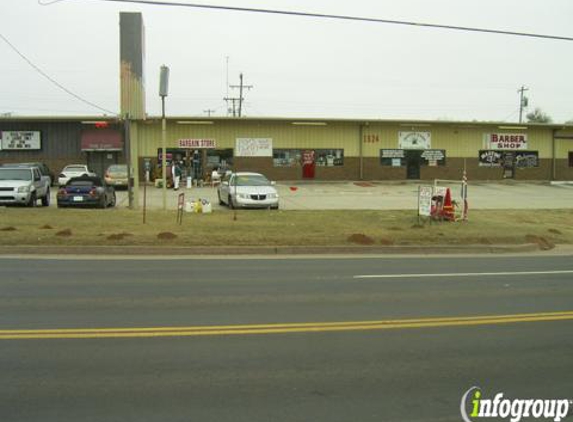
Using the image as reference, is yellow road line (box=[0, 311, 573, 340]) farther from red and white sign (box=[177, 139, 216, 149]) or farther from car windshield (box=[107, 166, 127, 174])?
red and white sign (box=[177, 139, 216, 149])

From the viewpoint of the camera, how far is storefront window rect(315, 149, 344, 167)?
4556 cm

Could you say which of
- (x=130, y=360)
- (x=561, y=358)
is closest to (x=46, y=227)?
(x=130, y=360)

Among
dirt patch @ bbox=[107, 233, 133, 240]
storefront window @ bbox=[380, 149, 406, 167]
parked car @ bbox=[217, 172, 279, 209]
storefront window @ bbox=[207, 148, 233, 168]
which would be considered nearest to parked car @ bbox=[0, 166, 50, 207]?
parked car @ bbox=[217, 172, 279, 209]

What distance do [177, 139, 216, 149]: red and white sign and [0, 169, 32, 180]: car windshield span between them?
19.9 meters

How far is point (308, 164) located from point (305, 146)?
131 centimetres

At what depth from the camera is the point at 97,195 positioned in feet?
78.3

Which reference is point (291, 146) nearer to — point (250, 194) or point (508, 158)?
point (508, 158)

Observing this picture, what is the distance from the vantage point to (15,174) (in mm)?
23953

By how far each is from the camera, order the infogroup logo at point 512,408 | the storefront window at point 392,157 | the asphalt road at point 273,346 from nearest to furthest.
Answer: the infogroup logo at point 512,408 → the asphalt road at point 273,346 → the storefront window at point 392,157

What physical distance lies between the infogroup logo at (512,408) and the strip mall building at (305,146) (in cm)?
3924

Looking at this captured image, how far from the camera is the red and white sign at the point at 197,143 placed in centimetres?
4372

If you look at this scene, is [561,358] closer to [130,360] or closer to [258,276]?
[130,360]

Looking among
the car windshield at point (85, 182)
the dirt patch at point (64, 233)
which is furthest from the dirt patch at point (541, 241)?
the car windshield at point (85, 182)

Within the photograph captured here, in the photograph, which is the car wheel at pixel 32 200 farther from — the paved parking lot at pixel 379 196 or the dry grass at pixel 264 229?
the paved parking lot at pixel 379 196
